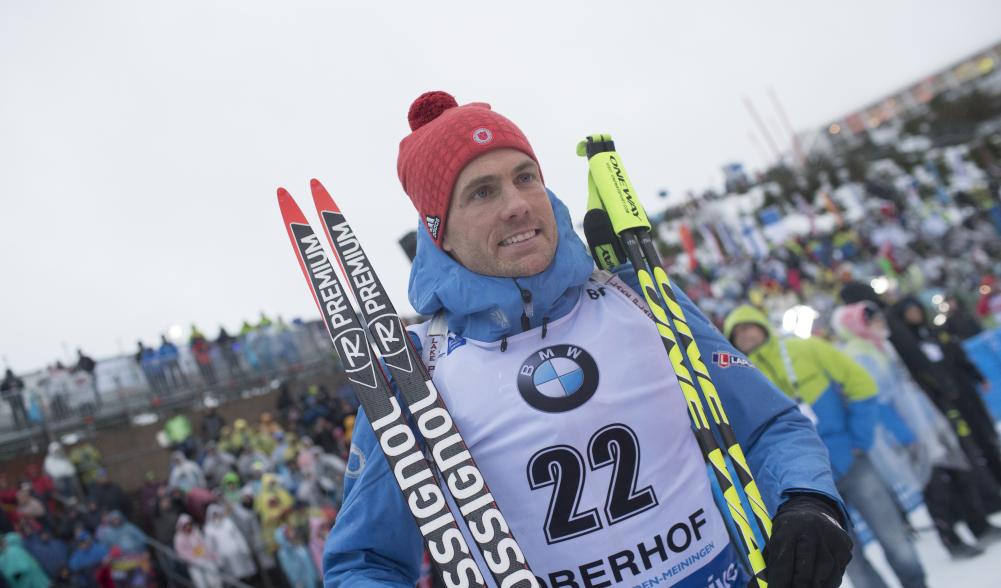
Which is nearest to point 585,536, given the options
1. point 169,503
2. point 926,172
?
point 169,503

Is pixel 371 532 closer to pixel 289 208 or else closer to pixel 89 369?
pixel 289 208

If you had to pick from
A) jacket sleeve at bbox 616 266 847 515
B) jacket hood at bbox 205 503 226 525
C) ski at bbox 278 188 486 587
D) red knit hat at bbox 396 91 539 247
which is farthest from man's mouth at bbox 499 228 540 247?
jacket hood at bbox 205 503 226 525

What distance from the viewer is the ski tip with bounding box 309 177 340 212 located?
7.36 ft

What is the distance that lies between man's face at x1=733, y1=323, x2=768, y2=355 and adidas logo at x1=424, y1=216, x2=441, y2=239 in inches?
123

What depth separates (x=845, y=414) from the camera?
4.37 metres

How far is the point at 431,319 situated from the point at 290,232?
578mm

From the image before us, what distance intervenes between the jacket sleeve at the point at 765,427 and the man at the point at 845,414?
2758 mm

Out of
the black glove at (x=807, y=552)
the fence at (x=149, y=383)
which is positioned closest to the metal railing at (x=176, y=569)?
the fence at (x=149, y=383)

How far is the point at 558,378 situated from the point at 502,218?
1.43 feet

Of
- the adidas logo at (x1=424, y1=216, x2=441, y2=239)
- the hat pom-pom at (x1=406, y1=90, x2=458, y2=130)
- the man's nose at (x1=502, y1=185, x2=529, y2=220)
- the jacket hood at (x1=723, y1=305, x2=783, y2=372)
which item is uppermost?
the hat pom-pom at (x1=406, y1=90, x2=458, y2=130)

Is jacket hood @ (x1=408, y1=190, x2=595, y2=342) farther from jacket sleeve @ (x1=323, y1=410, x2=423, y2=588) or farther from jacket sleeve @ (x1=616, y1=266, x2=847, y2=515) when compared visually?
jacket sleeve @ (x1=323, y1=410, x2=423, y2=588)

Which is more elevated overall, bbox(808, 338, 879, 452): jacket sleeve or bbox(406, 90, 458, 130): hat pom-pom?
bbox(406, 90, 458, 130): hat pom-pom

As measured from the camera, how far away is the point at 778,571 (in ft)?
4.81

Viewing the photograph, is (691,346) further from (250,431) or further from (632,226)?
(250,431)
